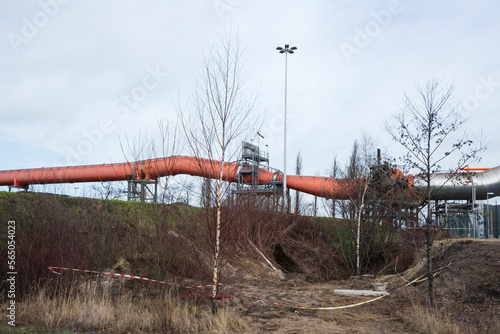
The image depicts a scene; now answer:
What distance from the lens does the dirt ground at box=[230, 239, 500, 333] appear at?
847 cm

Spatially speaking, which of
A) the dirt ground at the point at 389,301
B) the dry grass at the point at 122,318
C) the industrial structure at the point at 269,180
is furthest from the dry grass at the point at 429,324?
the industrial structure at the point at 269,180

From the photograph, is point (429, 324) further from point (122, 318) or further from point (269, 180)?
point (269, 180)

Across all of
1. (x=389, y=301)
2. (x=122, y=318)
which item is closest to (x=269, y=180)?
(x=389, y=301)

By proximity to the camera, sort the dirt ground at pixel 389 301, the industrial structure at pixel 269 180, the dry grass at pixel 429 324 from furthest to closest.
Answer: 1. the industrial structure at pixel 269 180
2. the dirt ground at pixel 389 301
3. the dry grass at pixel 429 324

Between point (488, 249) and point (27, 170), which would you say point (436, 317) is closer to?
point (488, 249)

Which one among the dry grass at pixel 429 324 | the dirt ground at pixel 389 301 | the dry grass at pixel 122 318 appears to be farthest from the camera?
the dirt ground at pixel 389 301

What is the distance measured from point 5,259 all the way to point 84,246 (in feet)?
5.73

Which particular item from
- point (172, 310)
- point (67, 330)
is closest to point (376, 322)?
point (172, 310)

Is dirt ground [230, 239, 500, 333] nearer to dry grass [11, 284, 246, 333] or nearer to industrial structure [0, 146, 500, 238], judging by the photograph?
dry grass [11, 284, 246, 333]

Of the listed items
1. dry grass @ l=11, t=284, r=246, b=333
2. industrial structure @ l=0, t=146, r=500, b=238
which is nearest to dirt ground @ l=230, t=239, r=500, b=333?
dry grass @ l=11, t=284, r=246, b=333

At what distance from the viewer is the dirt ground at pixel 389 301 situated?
8469mm

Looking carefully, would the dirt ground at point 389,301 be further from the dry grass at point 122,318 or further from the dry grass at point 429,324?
the dry grass at point 122,318

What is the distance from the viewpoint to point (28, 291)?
9227mm

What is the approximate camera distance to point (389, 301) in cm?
1156
